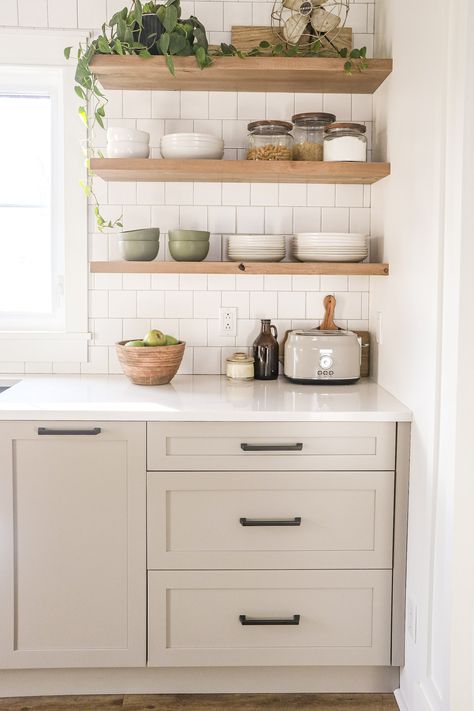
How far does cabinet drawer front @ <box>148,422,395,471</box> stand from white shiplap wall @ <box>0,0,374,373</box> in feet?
2.46

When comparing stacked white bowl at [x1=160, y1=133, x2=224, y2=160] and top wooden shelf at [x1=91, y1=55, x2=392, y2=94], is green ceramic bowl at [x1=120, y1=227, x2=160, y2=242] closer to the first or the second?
stacked white bowl at [x1=160, y1=133, x2=224, y2=160]

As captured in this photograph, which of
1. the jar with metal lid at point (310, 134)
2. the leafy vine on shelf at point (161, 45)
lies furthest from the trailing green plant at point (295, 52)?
the jar with metal lid at point (310, 134)

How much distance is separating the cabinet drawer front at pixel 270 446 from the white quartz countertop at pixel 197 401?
0.09 feet

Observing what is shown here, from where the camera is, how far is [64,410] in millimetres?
2336

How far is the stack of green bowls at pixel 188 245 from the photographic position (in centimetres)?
275

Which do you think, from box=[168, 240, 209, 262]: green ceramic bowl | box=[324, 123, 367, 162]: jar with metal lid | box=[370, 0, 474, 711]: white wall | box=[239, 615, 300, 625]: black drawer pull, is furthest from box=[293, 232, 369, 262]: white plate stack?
box=[239, 615, 300, 625]: black drawer pull

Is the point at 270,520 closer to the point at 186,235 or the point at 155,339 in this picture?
the point at 155,339

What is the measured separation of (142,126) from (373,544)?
5.82 ft

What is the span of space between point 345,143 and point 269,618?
162cm

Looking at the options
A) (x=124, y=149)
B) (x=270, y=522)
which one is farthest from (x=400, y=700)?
(x=124, y=149)

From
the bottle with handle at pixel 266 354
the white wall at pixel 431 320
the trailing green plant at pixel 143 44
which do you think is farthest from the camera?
the bottle with handle at pixel 266 354

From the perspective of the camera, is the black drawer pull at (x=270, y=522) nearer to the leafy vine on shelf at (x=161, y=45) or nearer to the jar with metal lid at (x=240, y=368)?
the jar with metal lid at (x=240, y=368)

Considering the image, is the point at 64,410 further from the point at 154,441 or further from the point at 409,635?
the point at 409,635

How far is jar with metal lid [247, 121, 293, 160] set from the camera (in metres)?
2.72
